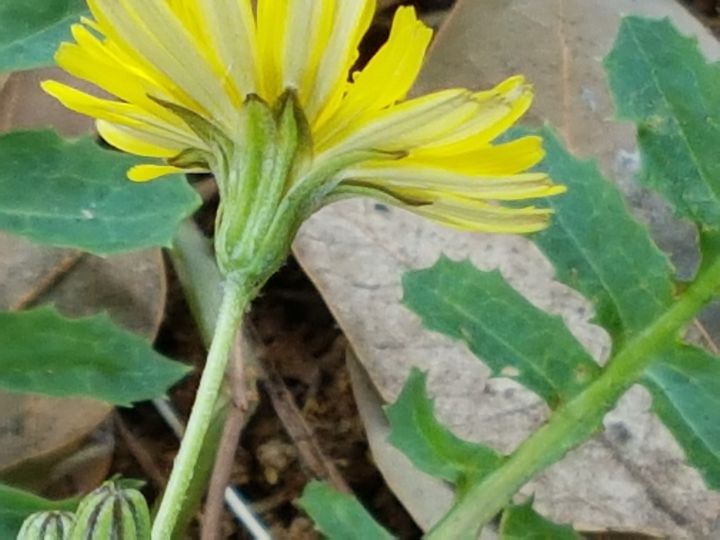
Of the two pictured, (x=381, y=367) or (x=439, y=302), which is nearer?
(x=439, y=302)

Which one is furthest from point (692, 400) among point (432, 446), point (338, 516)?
point (338, 516)

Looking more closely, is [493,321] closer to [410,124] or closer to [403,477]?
[403,477]

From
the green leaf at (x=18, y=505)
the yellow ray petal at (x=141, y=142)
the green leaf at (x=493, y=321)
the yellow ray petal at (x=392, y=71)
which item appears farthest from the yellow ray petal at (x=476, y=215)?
the green leaf at (x=18, y=505)

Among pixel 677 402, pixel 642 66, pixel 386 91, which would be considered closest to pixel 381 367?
pixel 677 402

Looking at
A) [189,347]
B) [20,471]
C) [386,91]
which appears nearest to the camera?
[386,91]

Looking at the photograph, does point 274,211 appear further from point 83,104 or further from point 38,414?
point 38,414
